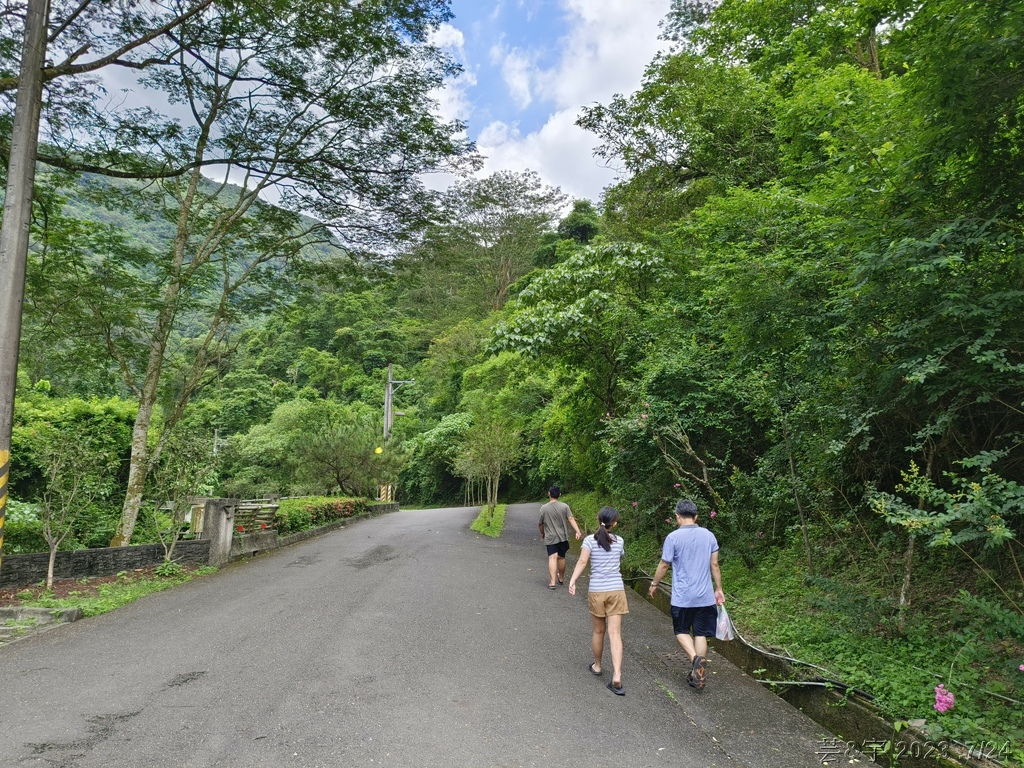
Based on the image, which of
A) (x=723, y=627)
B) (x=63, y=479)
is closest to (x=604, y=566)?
(x=723, y=627)

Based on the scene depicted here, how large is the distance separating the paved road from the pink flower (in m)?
0.89

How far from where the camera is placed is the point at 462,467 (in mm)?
27500

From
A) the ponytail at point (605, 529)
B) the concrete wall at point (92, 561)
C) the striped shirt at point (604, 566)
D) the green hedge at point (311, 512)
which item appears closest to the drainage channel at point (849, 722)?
the striped shirt at point (604, 566)

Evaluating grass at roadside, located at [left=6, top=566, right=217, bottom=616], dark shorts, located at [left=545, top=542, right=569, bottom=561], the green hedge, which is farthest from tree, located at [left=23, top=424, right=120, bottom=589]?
dark shorts, located at [left=545, top=542, right=569, bottom=561]

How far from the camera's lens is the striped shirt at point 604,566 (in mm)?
5441

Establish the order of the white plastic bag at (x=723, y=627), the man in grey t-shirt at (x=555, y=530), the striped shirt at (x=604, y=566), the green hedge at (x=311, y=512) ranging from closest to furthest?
1. the white plastic bag at (x=723, y=627)
2. the striped shirt at (x=604, y=566)
3. the man in grey t-shirt at (x=555, y=530)
4. the green hedge at (x=311, y=512)

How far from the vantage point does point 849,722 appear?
4.43m

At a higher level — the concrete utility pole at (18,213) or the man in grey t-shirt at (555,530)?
the concrete utility pole at (18,213)

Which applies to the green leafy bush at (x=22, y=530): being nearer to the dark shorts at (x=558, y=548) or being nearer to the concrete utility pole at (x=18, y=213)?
the concrete utility pole at (x=18, y=213)

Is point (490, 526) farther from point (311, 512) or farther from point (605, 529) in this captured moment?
point (605, 529)

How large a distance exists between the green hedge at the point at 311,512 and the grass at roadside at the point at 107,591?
4.37 meters

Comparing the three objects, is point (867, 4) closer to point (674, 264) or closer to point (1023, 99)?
point (1023, 99)

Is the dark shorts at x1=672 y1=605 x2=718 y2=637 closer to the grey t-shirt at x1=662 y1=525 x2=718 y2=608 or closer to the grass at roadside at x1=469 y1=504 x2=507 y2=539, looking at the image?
the grey t-shirt at x1=662 y1=525 x2=718 y2=608

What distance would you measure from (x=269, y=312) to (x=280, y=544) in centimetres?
597
